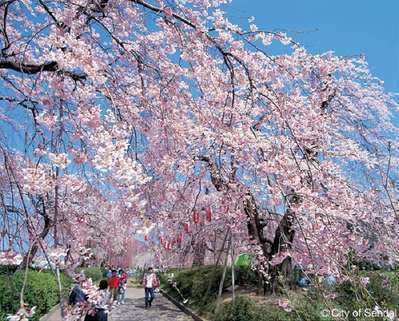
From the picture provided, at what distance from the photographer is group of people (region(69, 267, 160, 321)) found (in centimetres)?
296

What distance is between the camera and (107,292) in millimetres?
3932

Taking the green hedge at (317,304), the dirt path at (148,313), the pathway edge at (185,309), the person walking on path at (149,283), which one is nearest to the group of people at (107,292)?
the person walking on path at (149,283)

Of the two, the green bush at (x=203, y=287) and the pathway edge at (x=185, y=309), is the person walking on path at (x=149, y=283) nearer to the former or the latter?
the pathway edge at (x=185, y=309)

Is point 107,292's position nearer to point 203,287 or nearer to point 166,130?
point 166,130

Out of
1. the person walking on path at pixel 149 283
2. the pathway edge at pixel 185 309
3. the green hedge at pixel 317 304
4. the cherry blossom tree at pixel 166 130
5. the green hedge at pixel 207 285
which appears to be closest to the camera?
the cherry blossom tree at pixel 166 130

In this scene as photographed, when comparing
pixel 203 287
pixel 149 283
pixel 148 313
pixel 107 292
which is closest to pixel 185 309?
pixel 203 287

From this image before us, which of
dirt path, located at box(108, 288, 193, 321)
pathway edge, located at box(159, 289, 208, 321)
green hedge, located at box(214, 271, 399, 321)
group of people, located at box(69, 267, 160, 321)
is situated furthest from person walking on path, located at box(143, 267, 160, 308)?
green hedge, located at box(214, 271, 399, 321)

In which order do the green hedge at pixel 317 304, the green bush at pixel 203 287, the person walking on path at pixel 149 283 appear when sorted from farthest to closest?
the person walking on path at pixel 149 283
the green bush at pixel 203 287
the green hedge at pixel 317 304

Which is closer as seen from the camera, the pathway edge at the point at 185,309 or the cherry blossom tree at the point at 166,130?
the cherry blossom tree at the point at 166,130

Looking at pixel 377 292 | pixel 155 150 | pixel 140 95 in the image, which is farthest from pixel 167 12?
pixel 377 292

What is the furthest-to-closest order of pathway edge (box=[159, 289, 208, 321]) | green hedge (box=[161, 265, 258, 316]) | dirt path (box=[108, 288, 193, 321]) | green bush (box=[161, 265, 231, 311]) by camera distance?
green bush (box=[161, 265, 231, 311])
green hedge (box=[161, 265, 258, 316])
dirt path (box=[108, 288, 193, 321])
pathway edge (box=[159, 289, 208, 321])

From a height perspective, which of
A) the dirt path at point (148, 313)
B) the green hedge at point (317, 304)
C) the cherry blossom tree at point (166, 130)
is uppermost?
the cherry blossom tree at point (166, 130)

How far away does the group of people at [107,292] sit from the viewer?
296 centimetres

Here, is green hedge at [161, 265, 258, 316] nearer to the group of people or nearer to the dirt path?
the dirt path
